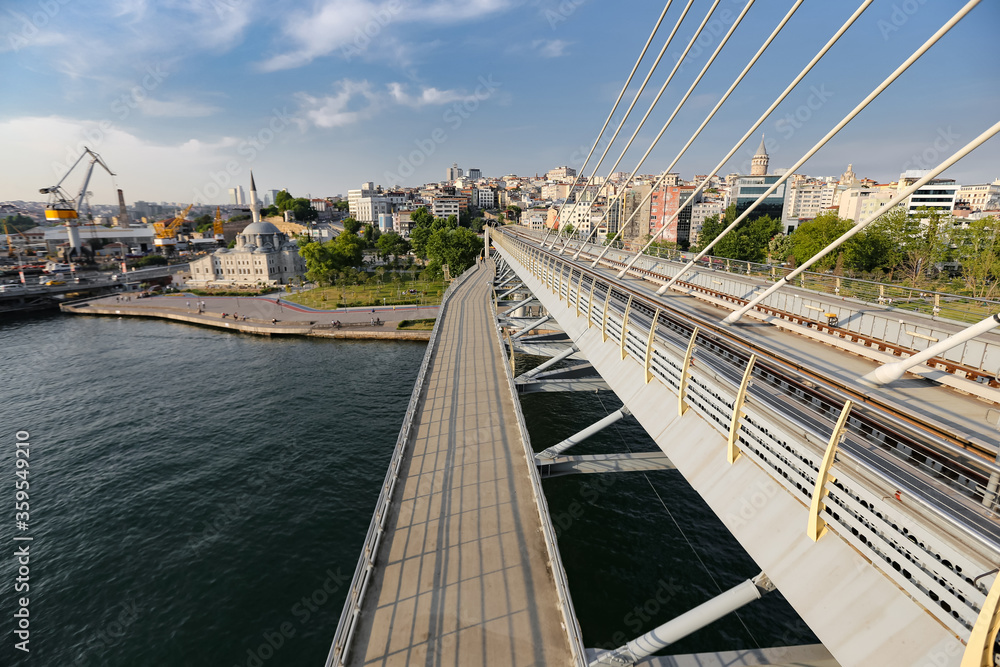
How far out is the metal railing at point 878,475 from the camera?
3.15 metres

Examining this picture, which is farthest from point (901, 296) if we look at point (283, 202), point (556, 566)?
point (283, 202)

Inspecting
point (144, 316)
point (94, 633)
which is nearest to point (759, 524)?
point (94, 633)

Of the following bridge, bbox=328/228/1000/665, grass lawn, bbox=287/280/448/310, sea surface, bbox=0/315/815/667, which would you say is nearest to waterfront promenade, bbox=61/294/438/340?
grass lawn, bbox=287/280/448/310

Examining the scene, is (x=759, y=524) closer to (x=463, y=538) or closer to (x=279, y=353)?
(x=463, y=538)

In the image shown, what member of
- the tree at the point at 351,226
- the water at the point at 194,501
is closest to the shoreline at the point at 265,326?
the water at the point at 194,501

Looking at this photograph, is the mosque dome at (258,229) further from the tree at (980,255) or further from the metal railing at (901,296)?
the tree at (980,255)

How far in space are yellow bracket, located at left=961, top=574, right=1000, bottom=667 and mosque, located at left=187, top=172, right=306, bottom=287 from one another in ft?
256

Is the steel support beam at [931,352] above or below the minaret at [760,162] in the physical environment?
below

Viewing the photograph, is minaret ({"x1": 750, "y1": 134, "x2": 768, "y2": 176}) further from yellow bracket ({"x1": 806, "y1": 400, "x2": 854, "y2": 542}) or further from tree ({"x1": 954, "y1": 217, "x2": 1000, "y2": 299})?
yellow bracket ({"x1": 806, "y1": 400, "x2": 854, "y2": 542})

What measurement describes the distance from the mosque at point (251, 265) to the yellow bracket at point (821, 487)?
76698 mm

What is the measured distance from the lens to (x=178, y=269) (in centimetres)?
8662

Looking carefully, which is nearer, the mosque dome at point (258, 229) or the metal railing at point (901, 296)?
the metal railing at point (901, 296)

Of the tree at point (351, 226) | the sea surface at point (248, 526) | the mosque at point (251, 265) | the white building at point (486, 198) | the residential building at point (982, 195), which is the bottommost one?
the sea surface at point (248, 526)

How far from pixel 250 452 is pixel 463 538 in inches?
633
